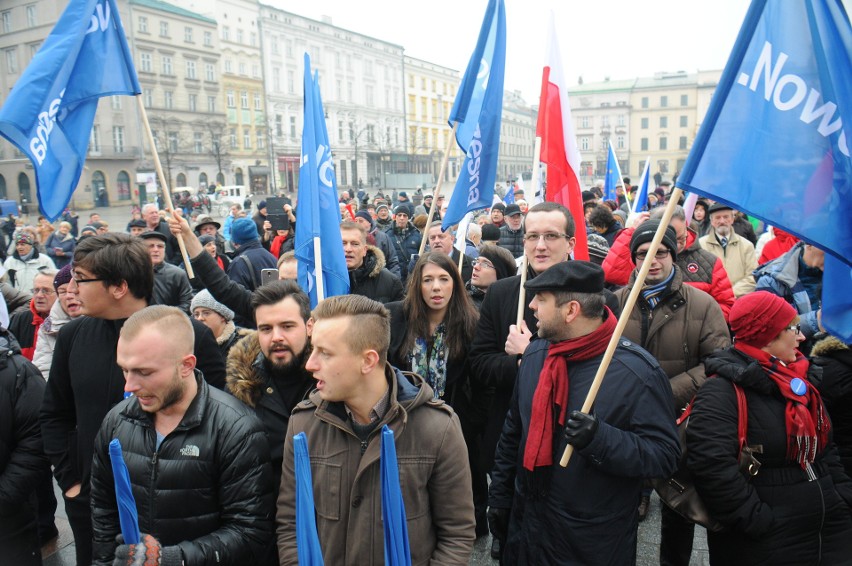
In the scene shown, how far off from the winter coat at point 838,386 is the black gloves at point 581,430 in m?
1.58

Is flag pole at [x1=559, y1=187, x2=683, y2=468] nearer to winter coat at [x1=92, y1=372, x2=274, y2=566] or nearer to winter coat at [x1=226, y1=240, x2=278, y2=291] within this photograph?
winter coat at [x1=92, y1=372, x2=274, y2=566]

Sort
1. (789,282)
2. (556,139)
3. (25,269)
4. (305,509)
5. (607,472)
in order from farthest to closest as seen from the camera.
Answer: (25,269), (556,139), (789,282), (607,472), (305,509)

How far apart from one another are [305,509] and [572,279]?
4.48 feet

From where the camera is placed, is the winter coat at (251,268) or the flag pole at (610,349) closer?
the flag pole at (610,349)

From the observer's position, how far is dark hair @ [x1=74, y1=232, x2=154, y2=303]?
2.87m

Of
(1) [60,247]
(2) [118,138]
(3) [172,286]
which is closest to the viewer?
(3) [172,286]

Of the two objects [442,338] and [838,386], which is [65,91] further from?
[838,386]

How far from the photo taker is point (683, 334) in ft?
11.2

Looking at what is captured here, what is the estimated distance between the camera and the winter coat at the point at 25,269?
7.94 metres

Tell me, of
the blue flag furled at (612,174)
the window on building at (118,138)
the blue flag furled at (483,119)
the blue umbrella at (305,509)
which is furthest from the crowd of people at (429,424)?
the window on building at (118,138)

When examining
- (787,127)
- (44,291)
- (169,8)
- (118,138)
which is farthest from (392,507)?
(169,8)

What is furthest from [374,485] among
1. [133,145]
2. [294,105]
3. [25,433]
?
[294,105]

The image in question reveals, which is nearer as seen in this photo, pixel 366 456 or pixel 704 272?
pixel 366 456

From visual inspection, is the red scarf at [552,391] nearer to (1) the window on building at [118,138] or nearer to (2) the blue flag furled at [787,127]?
(2) the blue flag furled at [787,127]
